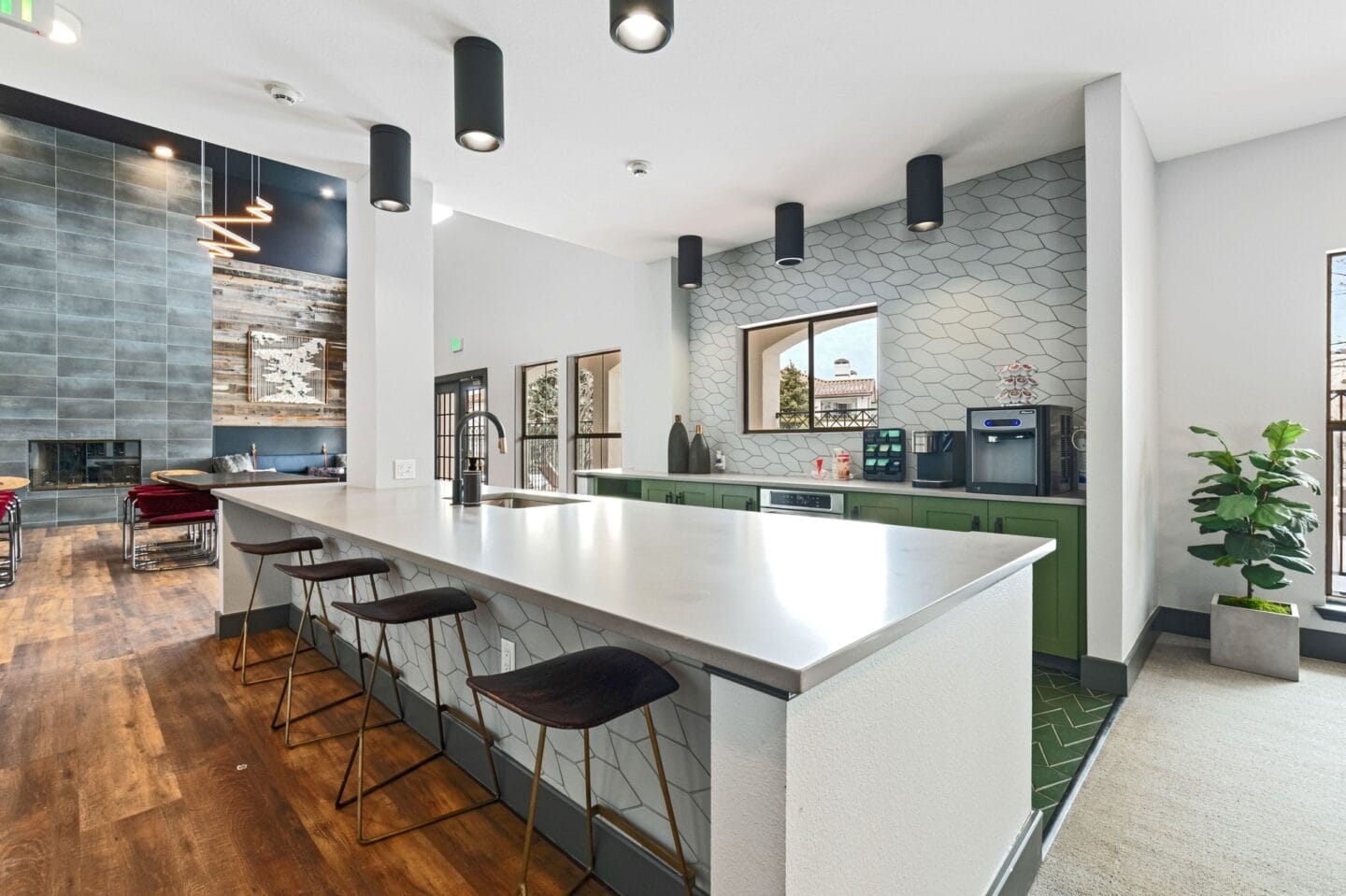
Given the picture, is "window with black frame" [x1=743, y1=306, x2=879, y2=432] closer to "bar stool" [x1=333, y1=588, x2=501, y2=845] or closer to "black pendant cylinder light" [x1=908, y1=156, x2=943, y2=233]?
"black pendant cylinder light" [x1=908, y1=156, x2=943, y2=233]

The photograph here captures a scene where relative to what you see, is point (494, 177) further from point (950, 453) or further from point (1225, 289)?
point (1225, 289)

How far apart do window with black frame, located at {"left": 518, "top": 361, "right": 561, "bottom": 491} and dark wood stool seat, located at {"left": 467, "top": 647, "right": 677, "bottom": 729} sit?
5.44 metres

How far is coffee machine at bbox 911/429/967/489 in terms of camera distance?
343 cm

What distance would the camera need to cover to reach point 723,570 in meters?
1.26

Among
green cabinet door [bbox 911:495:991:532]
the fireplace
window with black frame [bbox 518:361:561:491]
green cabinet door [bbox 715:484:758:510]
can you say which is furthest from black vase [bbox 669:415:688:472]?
the fireplace

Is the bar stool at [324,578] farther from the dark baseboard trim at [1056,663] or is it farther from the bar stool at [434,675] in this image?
the dark baseboard trim at [1056,663]

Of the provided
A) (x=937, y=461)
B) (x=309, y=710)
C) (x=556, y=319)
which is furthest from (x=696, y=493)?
(x=556, y=319)

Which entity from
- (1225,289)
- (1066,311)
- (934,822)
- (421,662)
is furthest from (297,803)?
(1225,289)

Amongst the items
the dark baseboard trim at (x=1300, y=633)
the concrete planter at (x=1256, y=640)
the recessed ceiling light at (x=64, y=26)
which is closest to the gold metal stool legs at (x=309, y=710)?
the recessed ceiling light at (x=64, y=26)

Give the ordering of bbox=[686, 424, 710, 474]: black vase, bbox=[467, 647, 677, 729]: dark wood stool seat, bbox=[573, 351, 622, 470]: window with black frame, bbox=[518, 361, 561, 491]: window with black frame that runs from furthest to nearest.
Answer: bbox=[518, 361, 561, 491]: window with black frame < bbox=[573, 351, 622, 470]: window with black frame < bbox=[686, 424, 710, 474]: black vase < bbox=[467, 647, 677, 729]: dark wood stool seat

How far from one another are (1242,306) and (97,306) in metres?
10.6

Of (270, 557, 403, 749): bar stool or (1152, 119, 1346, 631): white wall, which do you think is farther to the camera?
(1152, 119, 1346, 631): white wall

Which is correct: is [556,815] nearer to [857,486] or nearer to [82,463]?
[857,486]

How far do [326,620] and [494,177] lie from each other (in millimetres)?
2498
